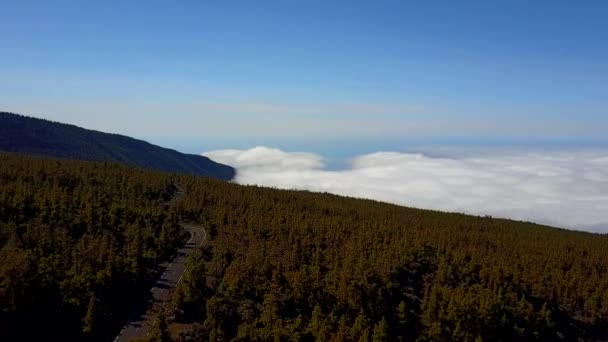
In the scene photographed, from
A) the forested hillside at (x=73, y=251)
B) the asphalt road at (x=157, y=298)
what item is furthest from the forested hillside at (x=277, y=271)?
the asphalt road at (x=157, y=298)

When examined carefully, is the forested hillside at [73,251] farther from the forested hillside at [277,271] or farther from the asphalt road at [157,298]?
the asphalt road at [157,298]

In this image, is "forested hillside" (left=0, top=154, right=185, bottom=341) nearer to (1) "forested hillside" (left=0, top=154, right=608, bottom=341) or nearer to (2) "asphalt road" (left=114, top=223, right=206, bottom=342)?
(1) "forested hillside" (left=0, top=154, right=608, bottom=341)

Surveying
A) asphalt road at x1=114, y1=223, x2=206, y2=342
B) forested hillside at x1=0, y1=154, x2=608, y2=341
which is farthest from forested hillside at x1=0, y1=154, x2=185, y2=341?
asphalt road at x1=114, y1=223, x2=206, y2=342

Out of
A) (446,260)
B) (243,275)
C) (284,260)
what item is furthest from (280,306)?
(446,260)

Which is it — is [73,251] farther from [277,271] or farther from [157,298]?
[277,271]

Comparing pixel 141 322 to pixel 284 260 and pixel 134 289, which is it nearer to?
pixel 134 289
